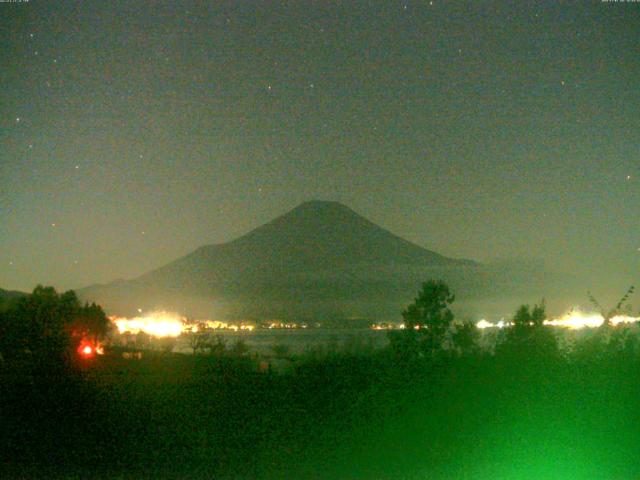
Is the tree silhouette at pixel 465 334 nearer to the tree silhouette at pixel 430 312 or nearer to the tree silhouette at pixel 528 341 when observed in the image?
the tree silhouette at pixel 528 341

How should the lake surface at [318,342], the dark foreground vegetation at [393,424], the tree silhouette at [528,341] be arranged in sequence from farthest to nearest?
the lake surface at [318,342] → the tree silhouette at [528,341] → the dark foreground vegetation at [393,424]

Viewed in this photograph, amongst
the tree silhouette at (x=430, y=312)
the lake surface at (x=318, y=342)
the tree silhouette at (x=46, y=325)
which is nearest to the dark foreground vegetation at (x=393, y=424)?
the lake surface at (x=318, y=342)

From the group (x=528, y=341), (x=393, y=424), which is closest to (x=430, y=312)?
(x=528, y=341)

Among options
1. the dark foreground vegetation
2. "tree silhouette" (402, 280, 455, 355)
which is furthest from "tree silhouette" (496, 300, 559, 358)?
"tree silhouette" (402, 280, 455, 355)

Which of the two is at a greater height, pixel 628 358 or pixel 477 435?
pixel 628 358

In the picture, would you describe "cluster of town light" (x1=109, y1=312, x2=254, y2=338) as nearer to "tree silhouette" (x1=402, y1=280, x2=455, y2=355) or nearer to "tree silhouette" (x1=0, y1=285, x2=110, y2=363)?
"tree silhouette" (x1=0, y1=285, x2=110, y2=363)

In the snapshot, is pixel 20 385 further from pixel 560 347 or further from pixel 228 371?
pixel 560 347

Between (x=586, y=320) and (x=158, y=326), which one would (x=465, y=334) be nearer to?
(x=586, y=320)

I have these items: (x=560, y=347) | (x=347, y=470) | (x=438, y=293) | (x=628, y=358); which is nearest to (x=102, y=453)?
(x=347, y=470)
